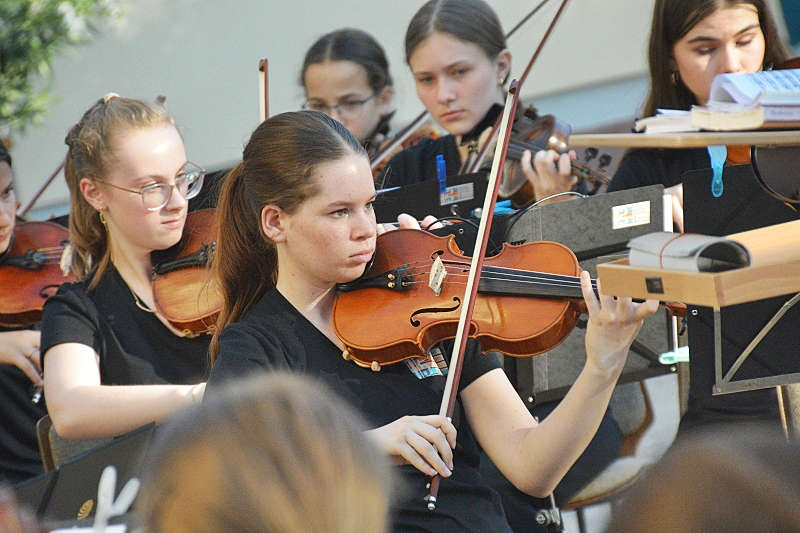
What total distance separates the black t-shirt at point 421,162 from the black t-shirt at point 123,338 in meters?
0.83

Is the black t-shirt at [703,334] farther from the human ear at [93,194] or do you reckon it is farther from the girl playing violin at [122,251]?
the human ear at [93,194]

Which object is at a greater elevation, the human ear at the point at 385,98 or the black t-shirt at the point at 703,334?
the human ear at the point at 385,98

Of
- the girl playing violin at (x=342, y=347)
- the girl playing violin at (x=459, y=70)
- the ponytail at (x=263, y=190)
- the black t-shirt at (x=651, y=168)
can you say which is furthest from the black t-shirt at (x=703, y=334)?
the ponytail at (x=263, y=190)

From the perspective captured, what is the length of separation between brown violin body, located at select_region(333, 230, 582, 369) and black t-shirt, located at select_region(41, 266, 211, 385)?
62 cm

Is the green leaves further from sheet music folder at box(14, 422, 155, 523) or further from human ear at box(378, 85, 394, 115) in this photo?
sheet music folder at box(14, 422, 155, 523)

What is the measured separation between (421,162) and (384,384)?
1370 millimetres

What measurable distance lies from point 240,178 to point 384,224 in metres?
0.35

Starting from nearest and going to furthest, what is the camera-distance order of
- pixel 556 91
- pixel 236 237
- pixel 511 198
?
pixel 236 237 < pixel 511 198 < pixel 556 91

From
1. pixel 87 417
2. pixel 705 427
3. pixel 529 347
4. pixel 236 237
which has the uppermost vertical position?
pixel 236 237

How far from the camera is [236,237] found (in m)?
2.06

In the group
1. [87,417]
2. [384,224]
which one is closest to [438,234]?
[384,224]

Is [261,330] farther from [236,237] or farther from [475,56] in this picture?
[475,56]

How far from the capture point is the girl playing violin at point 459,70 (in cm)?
301

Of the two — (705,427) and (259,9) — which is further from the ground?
(259,9)
